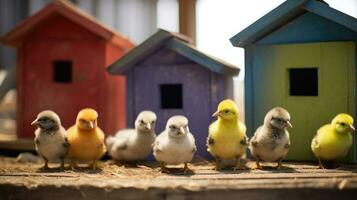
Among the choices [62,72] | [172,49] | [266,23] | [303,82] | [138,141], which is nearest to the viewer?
[266,23]

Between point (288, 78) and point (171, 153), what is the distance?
121 centimetres

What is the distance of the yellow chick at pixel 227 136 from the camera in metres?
3.27

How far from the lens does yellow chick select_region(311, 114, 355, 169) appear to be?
10.5 ft

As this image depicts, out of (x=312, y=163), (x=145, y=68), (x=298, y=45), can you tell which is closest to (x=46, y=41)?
(x=145, y=68)

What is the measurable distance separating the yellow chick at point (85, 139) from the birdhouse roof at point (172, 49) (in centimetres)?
77

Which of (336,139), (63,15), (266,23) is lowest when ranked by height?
(336,139)

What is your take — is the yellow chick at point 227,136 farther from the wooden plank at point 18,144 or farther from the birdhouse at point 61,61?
the wooden plank at point 18,144

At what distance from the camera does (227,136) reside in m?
3.27

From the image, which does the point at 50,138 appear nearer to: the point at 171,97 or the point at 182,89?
the point at 182,89

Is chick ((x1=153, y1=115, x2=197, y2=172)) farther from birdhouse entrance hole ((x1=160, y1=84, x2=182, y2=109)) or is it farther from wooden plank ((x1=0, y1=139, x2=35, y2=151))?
wooden plank ((x1=0, y1=139, x2=35, y2=151))

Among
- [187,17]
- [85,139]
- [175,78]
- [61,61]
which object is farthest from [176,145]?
[61,61]

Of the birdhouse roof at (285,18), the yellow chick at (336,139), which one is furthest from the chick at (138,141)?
the yellow chick at (336,139)

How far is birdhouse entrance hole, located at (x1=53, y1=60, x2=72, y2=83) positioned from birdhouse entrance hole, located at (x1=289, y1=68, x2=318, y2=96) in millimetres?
2264

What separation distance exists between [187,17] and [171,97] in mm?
825
